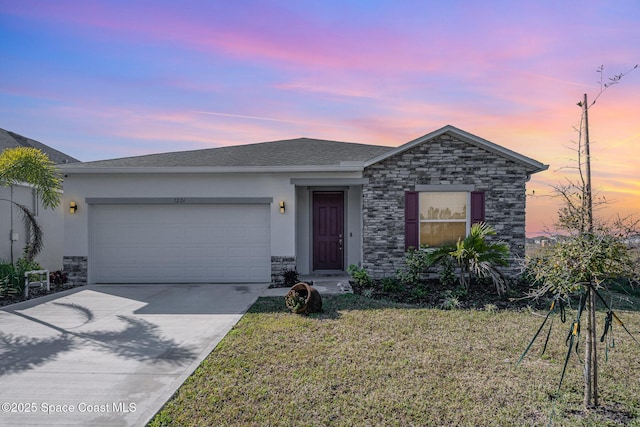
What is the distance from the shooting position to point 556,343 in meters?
5.27

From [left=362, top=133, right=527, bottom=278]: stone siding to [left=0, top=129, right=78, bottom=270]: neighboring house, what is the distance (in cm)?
1024

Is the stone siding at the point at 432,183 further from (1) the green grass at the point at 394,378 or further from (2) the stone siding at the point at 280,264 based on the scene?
(1) the green grass at the point at 394,378

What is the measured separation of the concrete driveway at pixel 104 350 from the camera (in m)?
3.52

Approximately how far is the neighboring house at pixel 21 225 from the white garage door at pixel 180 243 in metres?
2.86

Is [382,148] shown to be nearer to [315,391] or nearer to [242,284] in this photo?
[242,284]

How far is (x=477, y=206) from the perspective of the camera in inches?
389

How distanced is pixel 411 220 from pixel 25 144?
578 inches

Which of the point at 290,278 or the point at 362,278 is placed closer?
the point at 362,278

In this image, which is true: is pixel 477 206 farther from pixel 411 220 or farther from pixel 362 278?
pixel 362 278

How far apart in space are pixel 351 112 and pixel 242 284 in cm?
600

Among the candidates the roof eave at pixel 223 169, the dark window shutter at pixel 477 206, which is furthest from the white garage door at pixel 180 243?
the dark window shutter at pixel 477 206

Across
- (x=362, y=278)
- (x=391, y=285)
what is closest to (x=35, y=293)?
(x=362, y=278)

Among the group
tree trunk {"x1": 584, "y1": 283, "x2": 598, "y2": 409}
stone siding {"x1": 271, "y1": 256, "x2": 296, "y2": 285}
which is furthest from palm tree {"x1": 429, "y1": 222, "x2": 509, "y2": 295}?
tree trunk {"x1": 584, "y1": 283, "x2": 598, "y2": 409}

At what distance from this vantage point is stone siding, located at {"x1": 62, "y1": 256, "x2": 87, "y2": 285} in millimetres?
→ 9969
